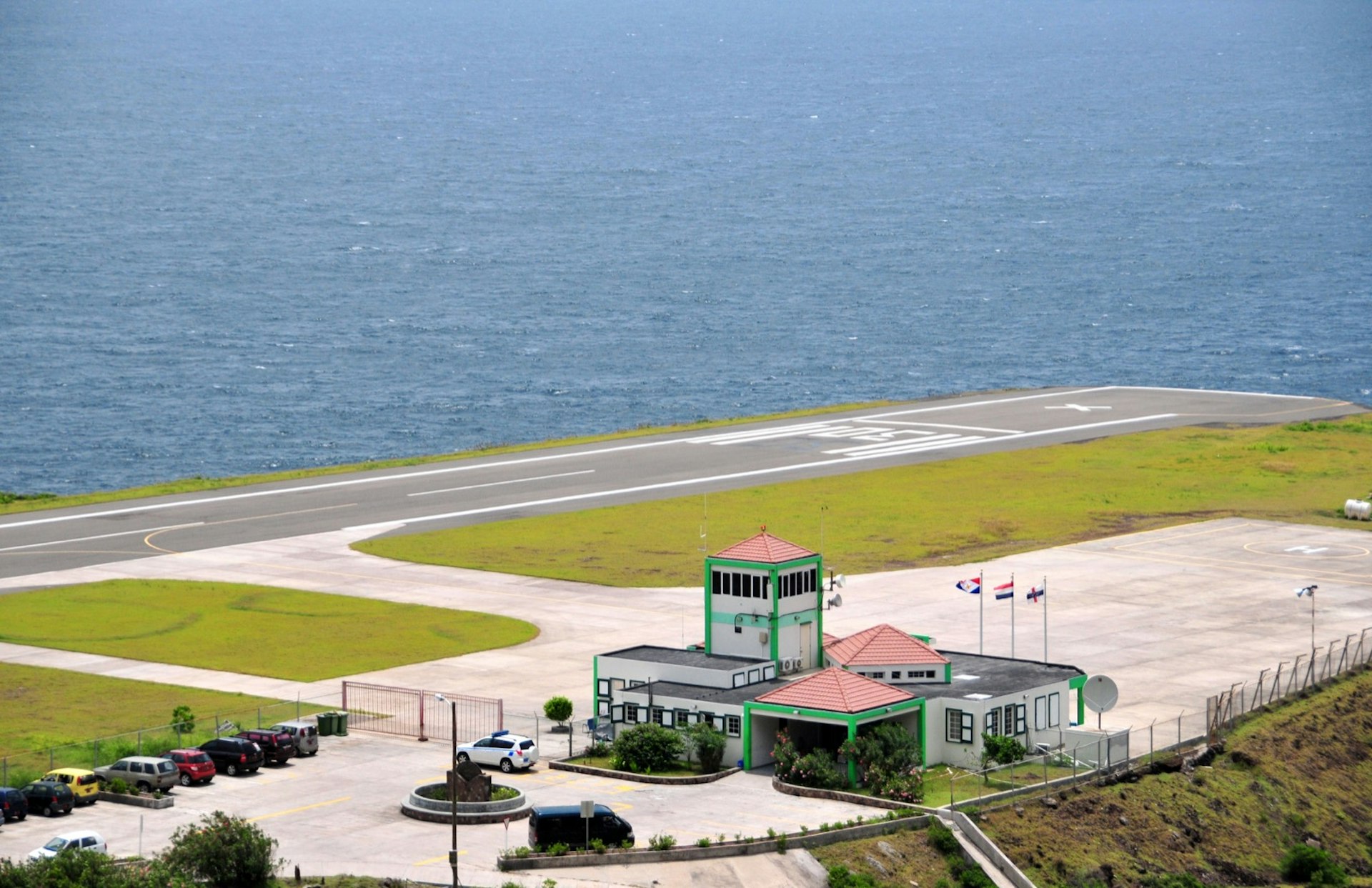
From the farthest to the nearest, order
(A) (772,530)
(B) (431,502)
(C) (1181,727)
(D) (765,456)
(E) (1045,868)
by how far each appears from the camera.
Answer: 1. (D) (765,456)
2. (B) (431,502)
3. (A) (772,530)
4. (C) (1181,727)
5. (E) (1045,868)

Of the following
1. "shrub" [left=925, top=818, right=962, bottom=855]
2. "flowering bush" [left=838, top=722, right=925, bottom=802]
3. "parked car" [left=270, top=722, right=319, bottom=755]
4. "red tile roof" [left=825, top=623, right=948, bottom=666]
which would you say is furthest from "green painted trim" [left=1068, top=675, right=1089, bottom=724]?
"parked car" [left=270, top=722, right=319, bottom=755]

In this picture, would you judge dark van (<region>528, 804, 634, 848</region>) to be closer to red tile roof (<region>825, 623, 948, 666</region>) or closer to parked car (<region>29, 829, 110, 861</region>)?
parked car (<region>29, 829, 110, 861</region>)

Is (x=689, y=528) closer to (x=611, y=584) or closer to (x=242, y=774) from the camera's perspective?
(x=611, y=584)

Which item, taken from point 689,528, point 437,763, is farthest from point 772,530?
point 437,763

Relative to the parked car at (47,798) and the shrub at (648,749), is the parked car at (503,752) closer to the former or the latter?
the shrub at (648,749)

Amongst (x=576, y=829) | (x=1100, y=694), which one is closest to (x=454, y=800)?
(x=576, y=829)

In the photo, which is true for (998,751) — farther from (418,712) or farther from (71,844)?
(71,844)

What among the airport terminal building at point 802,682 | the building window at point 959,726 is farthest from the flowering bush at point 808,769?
the building window at point 959,726
